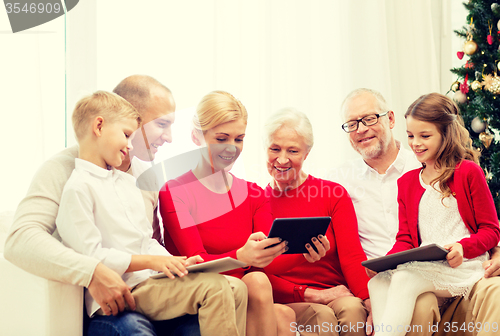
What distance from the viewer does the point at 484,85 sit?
8.80 feet

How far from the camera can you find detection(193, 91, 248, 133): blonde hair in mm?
1780

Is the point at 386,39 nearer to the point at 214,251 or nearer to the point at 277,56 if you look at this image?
the point at 277,56

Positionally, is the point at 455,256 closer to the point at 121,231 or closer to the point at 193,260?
the point at 193,260

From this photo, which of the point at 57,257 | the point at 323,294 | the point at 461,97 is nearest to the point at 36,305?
the point at 57,257

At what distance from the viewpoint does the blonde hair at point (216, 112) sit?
1780 millimetres

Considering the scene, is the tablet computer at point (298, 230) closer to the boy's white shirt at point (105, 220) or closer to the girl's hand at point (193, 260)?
the girl's hand at point (193, 260)

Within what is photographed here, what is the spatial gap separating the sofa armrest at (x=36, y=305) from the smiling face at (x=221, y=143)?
2.30 feet

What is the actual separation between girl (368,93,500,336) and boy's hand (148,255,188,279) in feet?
2.20

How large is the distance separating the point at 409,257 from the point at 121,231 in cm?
94

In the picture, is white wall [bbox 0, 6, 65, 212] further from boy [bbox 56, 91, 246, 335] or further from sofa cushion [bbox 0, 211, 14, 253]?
boy [bbox 56, 91, 246, 335]

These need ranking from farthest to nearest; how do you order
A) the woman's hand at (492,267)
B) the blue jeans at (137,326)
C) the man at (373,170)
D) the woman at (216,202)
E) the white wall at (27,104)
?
the white wall at (27,104), the man at (373,170), the woman at (216,202), the woman's hand at (492,267), the blue jeans at (137,326)

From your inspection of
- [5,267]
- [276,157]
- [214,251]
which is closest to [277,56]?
[276,157]

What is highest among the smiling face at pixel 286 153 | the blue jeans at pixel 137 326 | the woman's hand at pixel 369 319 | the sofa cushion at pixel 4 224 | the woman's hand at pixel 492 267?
the smiling face at pixel 286 153
